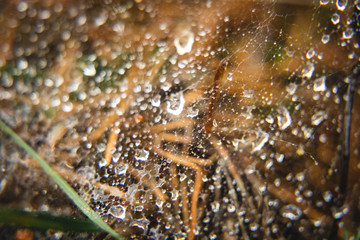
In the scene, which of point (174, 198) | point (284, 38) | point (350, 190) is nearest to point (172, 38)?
point (284, 38)

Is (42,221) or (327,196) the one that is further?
(327,196)

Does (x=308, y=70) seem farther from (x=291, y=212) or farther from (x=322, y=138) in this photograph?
(x=291, y=212)

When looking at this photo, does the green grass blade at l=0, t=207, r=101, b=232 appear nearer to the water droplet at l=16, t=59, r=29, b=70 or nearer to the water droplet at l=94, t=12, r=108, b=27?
the water droplet at l=16, t=59, r=29, b=70

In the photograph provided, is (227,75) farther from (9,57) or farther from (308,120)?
(9,57)

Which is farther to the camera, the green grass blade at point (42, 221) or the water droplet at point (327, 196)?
the water droplet at point (327, 196)

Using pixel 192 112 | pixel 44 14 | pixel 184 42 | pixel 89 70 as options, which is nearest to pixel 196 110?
pixel 192 112

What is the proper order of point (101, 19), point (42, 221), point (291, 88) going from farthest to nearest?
point (291, 88) → point (101, 19) → point (42, 221)

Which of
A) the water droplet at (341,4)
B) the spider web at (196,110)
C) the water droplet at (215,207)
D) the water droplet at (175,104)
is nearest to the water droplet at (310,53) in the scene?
the spider web at (196,110)

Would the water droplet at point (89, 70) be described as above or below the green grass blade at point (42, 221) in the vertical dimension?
above

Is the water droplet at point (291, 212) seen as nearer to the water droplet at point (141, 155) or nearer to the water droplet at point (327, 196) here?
the water droplet at point (327, 196)
